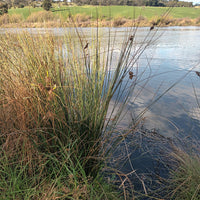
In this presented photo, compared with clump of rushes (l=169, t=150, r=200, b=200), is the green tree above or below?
above

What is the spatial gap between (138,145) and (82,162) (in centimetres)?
68

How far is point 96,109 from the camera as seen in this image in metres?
1.29

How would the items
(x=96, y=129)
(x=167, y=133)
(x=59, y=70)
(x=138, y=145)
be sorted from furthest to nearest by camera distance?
(x=167, y=133) → (x=138, y=145) → (x=59, y=70) → (x=96, y=129)

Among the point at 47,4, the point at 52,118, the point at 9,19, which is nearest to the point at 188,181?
the point at 52,118

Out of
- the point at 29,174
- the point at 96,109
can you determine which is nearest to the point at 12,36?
the point at 96,109

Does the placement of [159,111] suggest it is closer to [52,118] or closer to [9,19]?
[52,118]

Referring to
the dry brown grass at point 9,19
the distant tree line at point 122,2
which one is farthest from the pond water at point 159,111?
the distant tree line at point 122,2

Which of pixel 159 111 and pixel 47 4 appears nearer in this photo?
pixel 47 4

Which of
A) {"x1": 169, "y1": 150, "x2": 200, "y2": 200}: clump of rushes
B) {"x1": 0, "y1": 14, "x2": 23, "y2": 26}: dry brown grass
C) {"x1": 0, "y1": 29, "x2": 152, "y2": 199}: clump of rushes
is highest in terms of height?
{"x1": 0, "y1": 14, "x2": 23, "y2": 26}: dry brown grass

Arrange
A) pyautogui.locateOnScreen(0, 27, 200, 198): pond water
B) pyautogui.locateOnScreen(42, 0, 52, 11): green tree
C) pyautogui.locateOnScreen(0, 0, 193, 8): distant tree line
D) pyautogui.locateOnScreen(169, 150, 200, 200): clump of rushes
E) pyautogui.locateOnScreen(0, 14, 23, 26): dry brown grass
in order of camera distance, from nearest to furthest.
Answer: pyautogui.locateOnScreen(169, 150, 200, 200): clump of rushes
pyautogui.locateOnScreen(0, 0, 193, 8): distant tree line
pyautogui.locateOnScreen(0, 27, 200, 198): pond water
pyautogui.locateOnScreen(42, 0, 52, 11): green tree
pyautogui.locateOnScreen(0, 14, 23, 26): dry brown grass

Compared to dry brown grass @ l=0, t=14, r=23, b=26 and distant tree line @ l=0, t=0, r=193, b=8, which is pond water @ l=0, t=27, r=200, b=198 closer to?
dry brown grass @ l=0, t=14, r=23, b=26

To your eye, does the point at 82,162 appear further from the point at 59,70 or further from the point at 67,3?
the point at 67,3

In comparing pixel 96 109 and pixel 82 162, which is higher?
pixel 96 109

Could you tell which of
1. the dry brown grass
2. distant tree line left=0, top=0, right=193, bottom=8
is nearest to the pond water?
the dry brown grass
